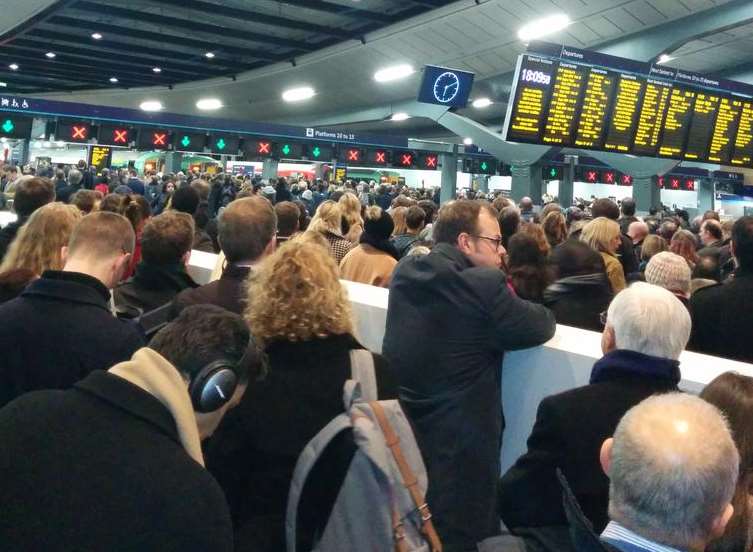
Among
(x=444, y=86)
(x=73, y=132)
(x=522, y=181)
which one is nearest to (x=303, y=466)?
(x=444, y=86)

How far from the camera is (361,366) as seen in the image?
1932 millimetres

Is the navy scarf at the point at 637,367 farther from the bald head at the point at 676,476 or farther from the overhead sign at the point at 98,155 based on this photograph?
the overhead sign at the point at 98,155

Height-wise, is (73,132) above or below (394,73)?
below

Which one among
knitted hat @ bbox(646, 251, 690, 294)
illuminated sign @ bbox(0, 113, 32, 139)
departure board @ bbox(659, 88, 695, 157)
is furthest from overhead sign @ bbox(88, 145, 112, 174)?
knitted hat @ bbox(646, 251, 690, 294)

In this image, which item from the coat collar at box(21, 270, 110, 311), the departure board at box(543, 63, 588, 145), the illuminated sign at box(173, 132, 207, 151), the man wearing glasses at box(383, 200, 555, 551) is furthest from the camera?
the illuminated sign at box(173, 132, 207, 151)

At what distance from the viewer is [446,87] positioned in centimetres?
1174

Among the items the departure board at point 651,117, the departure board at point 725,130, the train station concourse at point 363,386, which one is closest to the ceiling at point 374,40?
the departure board at point 725,130

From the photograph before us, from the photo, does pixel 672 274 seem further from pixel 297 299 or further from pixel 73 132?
pixel 73 132

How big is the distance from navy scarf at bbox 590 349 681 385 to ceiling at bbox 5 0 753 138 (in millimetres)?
11886

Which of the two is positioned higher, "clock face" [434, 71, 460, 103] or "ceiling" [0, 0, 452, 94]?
"ceiling" [0, 0, 452, 94]

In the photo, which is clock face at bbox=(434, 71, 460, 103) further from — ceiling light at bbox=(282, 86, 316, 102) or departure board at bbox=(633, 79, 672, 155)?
ceiling light at bbox=(282, 86, 316, 102)

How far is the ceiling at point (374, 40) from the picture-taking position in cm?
1395

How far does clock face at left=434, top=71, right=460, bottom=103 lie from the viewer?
1161 cm

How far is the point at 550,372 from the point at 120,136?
54.0 feet
